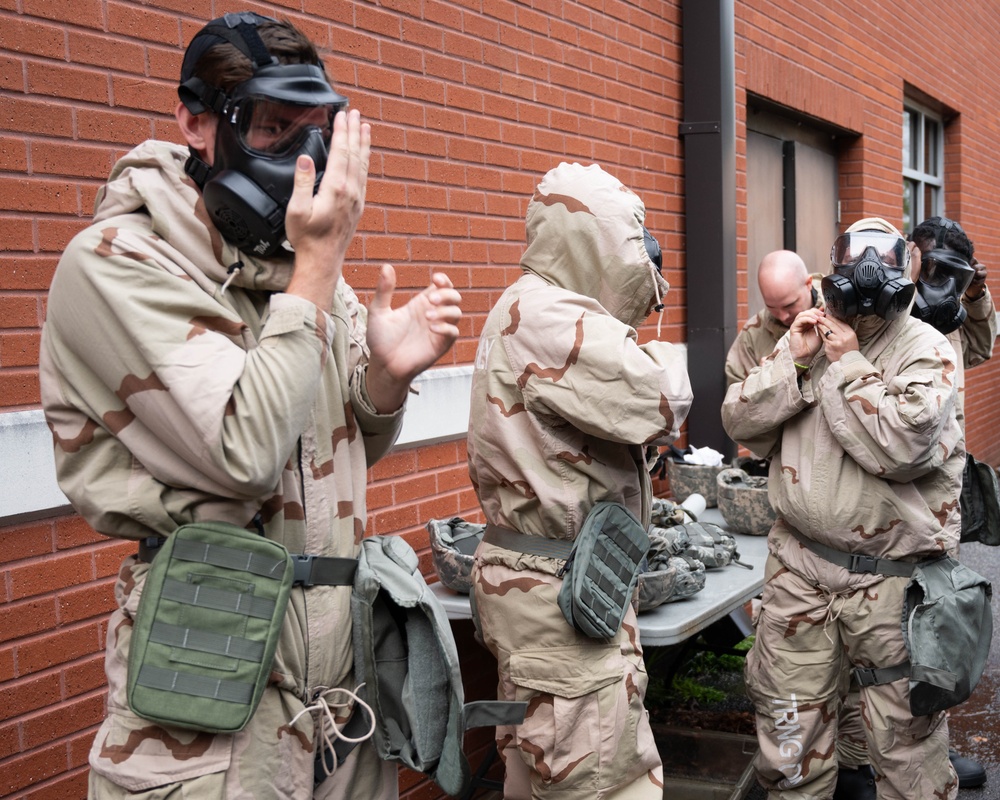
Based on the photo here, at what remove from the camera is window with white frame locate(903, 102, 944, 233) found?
34.6ft

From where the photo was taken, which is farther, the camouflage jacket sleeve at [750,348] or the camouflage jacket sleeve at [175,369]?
the camouflage jacket sleeve at [750,348]

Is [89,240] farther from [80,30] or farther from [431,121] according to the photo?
[431,121]

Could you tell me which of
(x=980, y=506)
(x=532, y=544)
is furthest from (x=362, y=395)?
(x=980, y=506)

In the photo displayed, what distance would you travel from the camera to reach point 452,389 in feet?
13.0

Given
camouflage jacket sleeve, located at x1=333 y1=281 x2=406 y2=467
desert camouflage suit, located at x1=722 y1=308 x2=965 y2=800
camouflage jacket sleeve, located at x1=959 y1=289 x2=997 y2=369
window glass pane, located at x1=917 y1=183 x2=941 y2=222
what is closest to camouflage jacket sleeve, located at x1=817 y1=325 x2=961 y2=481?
desert camouflage suit, located at x1=722 y1=308 x2=965 y2=800

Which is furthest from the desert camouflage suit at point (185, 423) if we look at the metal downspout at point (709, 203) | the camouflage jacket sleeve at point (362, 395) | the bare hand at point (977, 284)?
the bare hand at point (977, 284)

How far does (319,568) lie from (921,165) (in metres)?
10.6

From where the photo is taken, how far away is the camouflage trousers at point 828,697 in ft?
11.5

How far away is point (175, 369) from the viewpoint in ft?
5.13

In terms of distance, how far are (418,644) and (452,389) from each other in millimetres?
2125

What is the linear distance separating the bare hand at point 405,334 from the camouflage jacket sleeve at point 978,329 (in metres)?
4.59

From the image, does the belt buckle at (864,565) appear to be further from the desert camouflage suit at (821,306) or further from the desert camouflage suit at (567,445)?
the desert camouflage suit at (567,445)

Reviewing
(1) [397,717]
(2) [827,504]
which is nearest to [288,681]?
(1) [397,717]

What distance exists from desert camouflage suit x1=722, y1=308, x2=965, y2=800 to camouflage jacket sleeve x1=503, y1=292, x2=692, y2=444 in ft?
3.17
